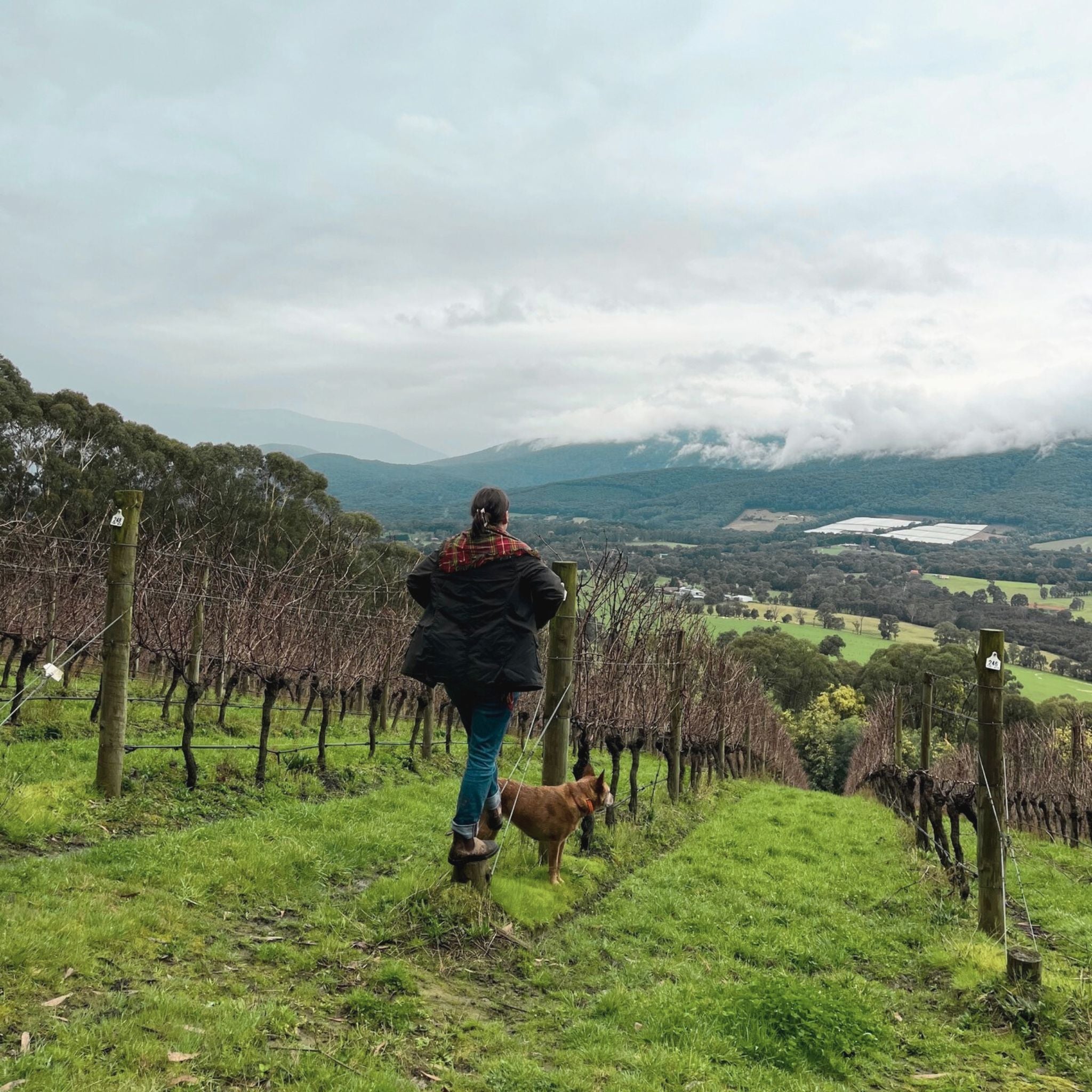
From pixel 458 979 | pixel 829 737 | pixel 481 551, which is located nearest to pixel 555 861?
pixel 458 979

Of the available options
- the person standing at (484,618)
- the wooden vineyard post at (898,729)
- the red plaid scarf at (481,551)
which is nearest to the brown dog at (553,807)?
the person standing at (484,618)

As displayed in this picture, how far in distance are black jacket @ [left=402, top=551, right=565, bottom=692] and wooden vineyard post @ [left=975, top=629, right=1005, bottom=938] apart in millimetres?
4645

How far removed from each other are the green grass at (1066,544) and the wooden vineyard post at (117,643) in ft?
695

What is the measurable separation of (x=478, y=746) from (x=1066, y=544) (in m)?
226

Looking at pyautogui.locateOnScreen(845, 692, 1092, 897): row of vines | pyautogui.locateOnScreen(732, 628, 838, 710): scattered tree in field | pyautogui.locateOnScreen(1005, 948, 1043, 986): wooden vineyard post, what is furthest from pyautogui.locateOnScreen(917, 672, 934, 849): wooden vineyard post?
pyautogui.locateOnScreen(732, 628, 838, 710): scattered tree in field

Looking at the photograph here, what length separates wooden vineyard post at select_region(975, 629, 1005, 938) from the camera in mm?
7270

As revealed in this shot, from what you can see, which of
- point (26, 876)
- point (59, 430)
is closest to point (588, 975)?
point (26, 876)

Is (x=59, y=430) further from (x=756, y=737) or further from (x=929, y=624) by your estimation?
(x=929, y=624)

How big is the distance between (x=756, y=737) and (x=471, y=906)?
31046mm

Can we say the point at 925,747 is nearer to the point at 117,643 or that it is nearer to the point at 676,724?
the point at 676,724

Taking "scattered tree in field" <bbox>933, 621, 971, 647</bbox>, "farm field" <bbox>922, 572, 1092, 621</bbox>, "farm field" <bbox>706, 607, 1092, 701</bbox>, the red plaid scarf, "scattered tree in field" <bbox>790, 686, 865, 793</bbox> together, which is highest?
the red plaid scarf

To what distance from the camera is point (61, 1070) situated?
3096mm

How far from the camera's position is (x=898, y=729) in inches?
853

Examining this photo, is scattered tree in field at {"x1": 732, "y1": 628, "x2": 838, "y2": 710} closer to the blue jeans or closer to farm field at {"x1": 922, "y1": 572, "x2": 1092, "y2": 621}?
farm field at {"x1": 922, "y1": 572, "x2": 1092, "y2": 621}
